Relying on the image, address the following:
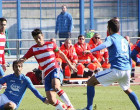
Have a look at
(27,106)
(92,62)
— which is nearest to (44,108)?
(27,106)

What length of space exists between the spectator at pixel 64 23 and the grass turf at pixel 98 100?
4889 millimetres

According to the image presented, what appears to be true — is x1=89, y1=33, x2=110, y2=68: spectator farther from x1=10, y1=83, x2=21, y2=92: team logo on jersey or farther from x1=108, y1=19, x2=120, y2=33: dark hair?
x1=10, y1=83, x2=21, y2=92: team logo on jersey

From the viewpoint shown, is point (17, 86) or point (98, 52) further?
point (98, 52)

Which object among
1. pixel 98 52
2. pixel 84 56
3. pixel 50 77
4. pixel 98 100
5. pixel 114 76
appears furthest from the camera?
pixel 98 52

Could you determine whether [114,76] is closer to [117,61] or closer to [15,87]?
[117,61]

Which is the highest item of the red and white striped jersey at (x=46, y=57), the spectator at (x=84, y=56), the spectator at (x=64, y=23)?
the spectator at (x=64, y=23)

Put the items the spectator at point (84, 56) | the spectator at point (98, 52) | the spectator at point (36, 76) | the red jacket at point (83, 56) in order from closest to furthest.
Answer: the spectator at point (36, 76) → the spectator at point (84, 56) → the red jacket at point (83, 56) → the spectator at point (98, 52)

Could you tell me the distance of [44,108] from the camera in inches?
452

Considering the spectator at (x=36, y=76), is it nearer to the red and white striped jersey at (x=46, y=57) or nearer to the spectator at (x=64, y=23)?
the spectator at (x=64, y=23)

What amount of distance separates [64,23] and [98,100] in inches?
313

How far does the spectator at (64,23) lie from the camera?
66.1ft

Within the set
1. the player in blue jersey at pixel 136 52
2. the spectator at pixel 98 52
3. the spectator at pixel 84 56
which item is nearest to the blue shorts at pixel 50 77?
the player in blue jersey at pixel 136 52

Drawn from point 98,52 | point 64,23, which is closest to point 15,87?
point 98,52

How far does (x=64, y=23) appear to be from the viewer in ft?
66.8
